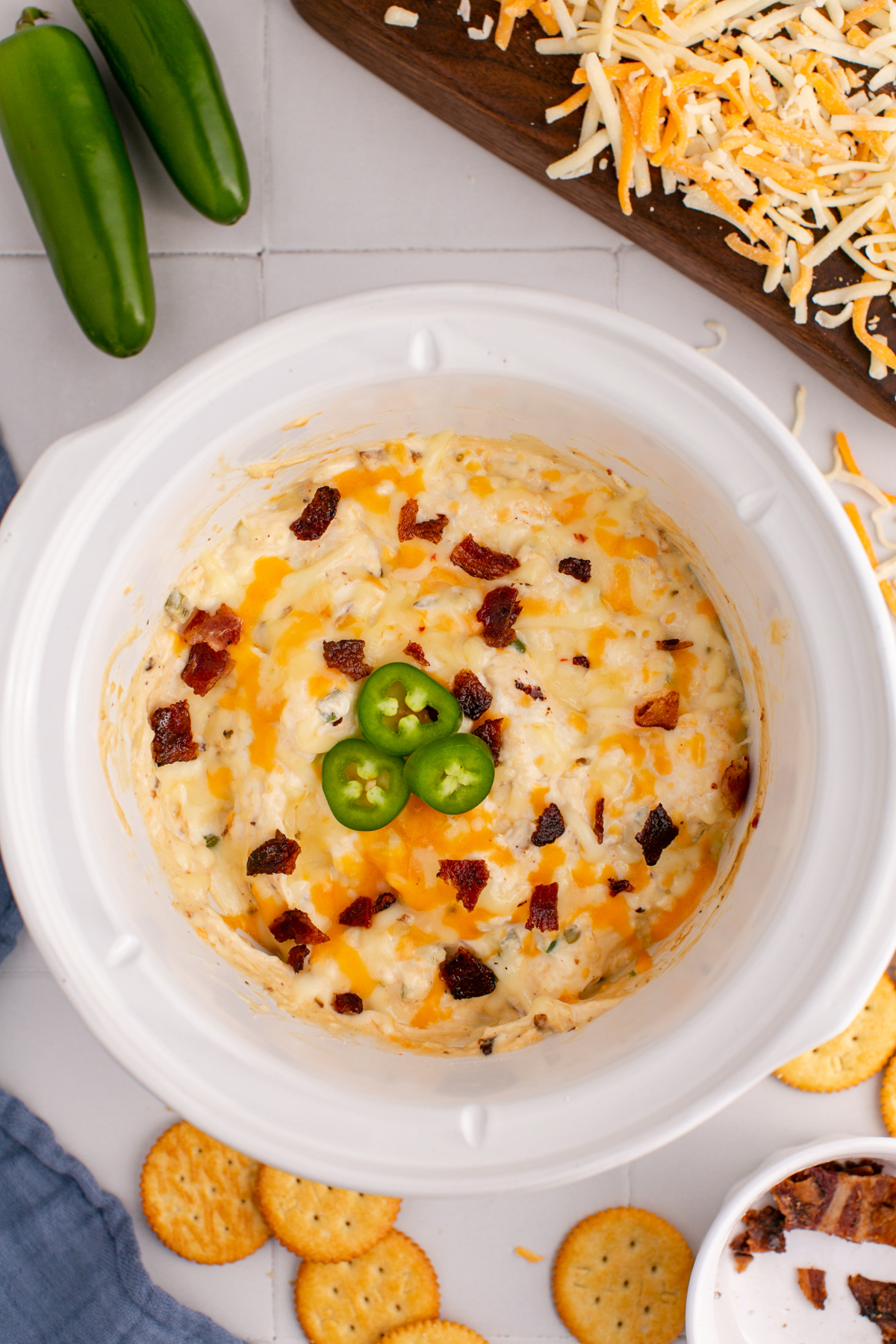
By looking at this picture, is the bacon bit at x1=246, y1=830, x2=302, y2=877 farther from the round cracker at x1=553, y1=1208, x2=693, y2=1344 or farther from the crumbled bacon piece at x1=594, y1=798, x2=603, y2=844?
the round cracker at x1=553, y1=1208, x2=693, y2=1344

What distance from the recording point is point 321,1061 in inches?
46.5

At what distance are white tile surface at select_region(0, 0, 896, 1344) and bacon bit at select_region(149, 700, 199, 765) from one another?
1.97ft

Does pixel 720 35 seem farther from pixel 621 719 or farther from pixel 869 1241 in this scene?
pixel 869 1241

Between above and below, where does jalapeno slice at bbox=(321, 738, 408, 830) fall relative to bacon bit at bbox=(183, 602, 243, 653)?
below

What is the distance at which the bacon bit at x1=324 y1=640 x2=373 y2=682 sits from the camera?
1252 millimetres

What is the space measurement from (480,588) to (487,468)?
0.17 metres

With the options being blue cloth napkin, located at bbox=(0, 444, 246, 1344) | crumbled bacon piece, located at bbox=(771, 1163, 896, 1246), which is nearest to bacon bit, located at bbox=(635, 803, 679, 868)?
crumbled bacon piece, located at bbox=(771, 1163, 896, 1246)

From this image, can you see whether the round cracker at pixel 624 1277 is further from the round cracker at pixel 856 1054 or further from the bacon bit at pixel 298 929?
the bacon bit at pixel 298 929

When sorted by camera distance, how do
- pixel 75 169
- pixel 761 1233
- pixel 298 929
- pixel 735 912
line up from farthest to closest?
1. pixel 761 1233
2. pixel 75 169
3. pixel 298 929
4. pixel 735 912

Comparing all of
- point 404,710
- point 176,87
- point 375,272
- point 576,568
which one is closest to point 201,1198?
point 404,710

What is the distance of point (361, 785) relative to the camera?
4.05ft

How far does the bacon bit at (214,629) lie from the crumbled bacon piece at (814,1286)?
1.34m

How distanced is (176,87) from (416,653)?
92cm

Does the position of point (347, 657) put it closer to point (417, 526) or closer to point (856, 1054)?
point (417, 526)
